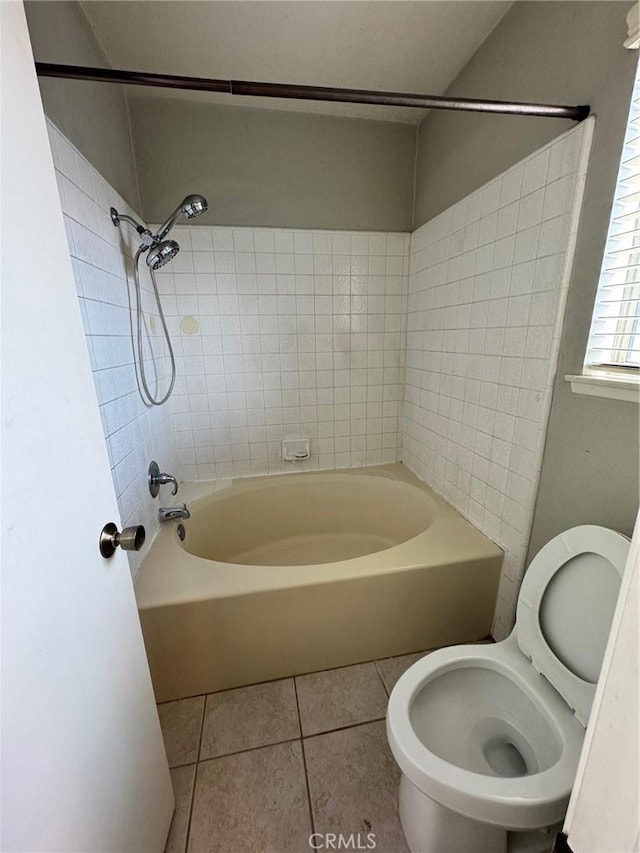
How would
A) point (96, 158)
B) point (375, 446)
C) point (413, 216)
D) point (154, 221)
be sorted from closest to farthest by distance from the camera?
point (96, 158), point (154, 221), point (413, 216), point (375, 446)

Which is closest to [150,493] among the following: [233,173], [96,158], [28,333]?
[28,333]

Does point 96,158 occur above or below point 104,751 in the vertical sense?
above

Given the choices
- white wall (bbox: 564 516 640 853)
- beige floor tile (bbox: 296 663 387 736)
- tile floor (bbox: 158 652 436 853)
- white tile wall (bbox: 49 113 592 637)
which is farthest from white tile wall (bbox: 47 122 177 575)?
white wall (bbox: 564 516 640 853)

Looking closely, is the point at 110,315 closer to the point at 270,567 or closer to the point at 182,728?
the point at 270,567

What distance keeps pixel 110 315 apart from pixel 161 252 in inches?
Answer: 16.6

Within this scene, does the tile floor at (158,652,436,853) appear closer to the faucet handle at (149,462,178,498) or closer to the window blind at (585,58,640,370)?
the faucet handle at (149,462,178,498)

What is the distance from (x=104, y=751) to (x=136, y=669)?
0.49 ft

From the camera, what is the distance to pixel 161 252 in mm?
1454

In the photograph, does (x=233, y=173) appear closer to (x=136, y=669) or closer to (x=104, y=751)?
(x=136, y=669)

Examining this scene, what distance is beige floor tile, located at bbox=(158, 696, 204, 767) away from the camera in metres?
1.10

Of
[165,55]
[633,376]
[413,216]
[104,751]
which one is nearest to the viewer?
[104,751]

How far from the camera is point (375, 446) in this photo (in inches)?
88.4

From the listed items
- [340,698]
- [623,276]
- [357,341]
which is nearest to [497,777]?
[340,698]

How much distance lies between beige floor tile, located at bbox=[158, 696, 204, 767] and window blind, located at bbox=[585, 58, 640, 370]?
1.77m
